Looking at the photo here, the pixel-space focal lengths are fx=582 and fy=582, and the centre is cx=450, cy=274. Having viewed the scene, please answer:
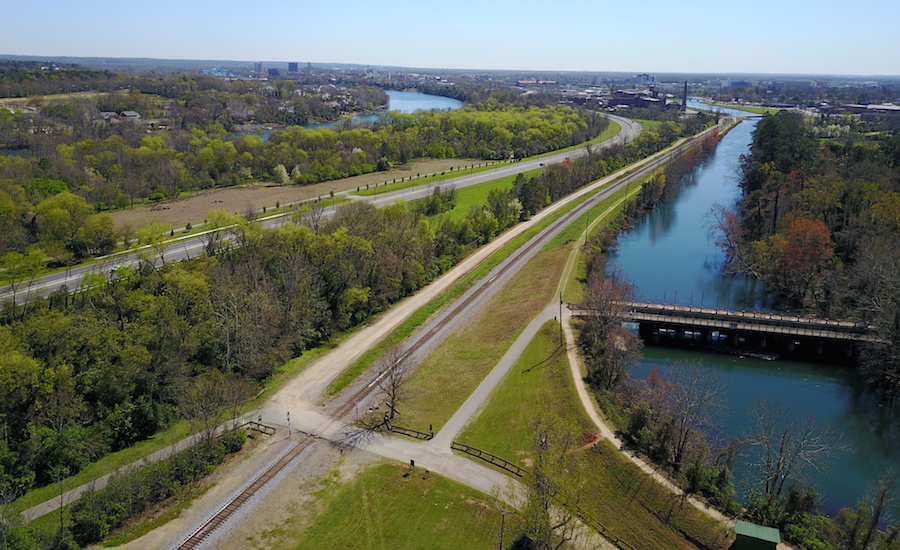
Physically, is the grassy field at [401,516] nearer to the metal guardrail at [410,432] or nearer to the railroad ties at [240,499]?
the railroad ties at [240,499]

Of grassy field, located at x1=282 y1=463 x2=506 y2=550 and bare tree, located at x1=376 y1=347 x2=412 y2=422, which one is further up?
bare tree, located at x1=376 y1=347 x2=412 y2=422

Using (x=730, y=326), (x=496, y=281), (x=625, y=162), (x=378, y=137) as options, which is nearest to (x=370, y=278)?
(x=496, y=281)

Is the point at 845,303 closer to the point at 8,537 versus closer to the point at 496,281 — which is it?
the point at 496,281

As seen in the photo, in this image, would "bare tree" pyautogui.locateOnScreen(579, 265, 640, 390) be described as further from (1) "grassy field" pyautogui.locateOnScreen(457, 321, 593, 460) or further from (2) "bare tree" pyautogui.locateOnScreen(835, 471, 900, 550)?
(2) "bare tree" pyautogui.locateOnScreen(835, 471, 900, 550)

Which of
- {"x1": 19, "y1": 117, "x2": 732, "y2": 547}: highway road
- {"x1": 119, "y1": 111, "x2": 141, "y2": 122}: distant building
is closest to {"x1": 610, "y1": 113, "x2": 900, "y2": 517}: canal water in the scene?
{"x1": 19, "y1": 117, "x2": 732, "y2": 547}: highway road

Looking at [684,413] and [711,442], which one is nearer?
[684,413]

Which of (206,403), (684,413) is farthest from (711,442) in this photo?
(206,403)

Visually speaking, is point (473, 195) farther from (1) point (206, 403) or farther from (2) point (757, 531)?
(2) point (757, 531)
